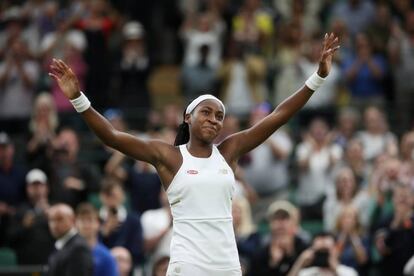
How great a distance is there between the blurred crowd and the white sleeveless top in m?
3.20

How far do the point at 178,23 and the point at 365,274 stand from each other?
7.74 m

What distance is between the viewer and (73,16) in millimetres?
17766

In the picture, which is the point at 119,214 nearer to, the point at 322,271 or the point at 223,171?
the point at 322,271

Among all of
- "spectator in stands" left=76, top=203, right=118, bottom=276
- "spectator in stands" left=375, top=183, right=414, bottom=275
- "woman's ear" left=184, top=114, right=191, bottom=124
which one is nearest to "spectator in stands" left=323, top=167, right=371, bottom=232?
"spectator in stands" left=375, top=183, right=414, bottom=275

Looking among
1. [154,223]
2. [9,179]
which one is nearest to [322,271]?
[154,223]

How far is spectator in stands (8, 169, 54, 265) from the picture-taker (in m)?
13.3

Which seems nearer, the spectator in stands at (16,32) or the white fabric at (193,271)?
the white fabric at (193,271)

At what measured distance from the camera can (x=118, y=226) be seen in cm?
1285

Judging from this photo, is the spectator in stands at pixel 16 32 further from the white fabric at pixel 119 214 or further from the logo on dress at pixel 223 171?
the logo on dress at pixel 223 171

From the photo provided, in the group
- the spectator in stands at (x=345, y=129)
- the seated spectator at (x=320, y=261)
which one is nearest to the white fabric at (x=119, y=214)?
the seated spectator at (x=320, y=261)

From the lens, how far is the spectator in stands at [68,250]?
10828 millimetres

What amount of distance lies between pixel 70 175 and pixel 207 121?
6.66 m

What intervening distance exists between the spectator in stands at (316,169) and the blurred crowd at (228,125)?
0.02m

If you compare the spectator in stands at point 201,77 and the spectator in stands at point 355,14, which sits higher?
the spectator in stands at point 355,14
